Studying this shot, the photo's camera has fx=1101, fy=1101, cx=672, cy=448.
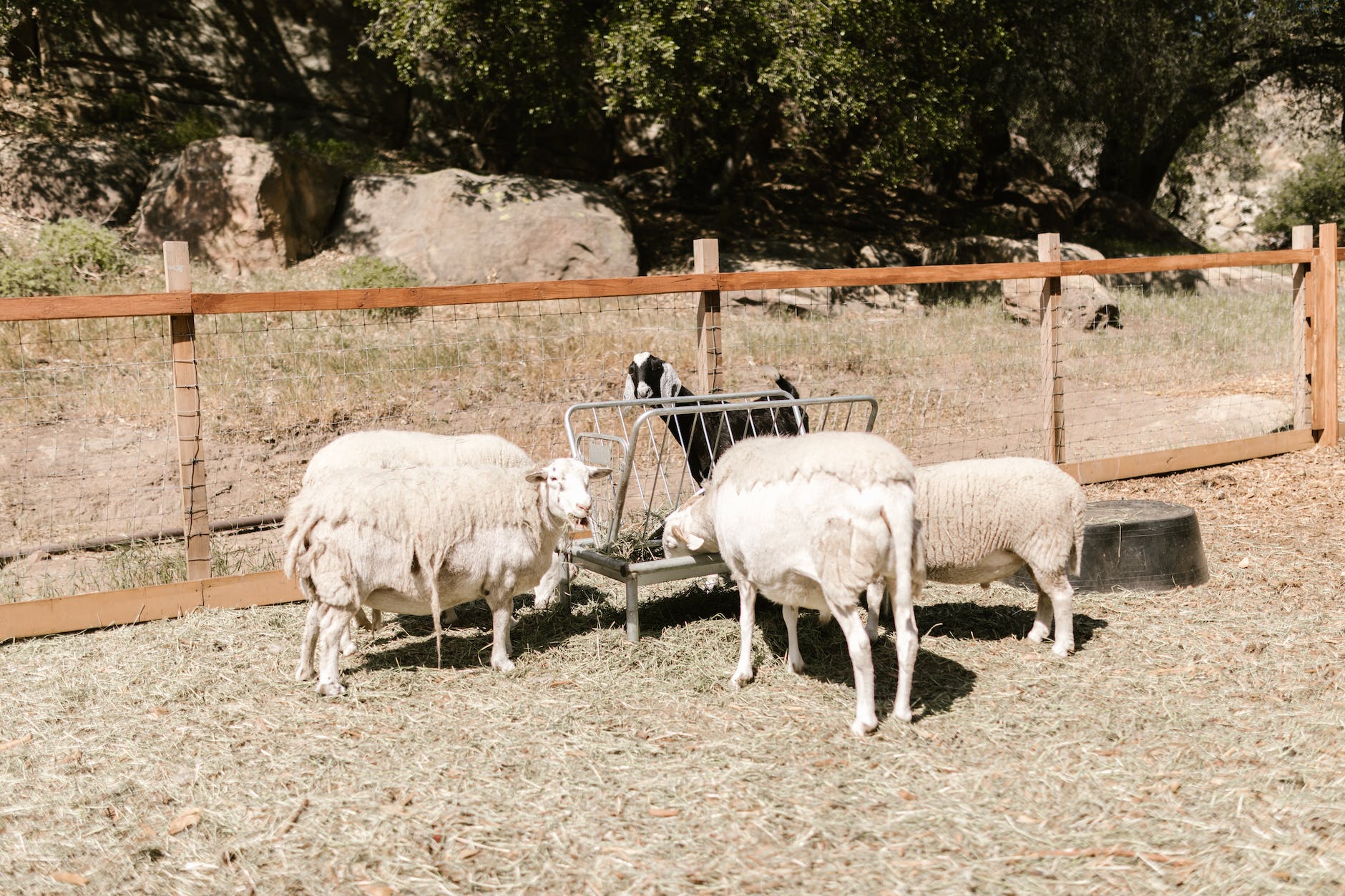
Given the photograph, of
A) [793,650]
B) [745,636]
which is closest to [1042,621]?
[793,650]

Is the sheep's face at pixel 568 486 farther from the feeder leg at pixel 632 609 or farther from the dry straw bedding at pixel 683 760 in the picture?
the dry straw bedding at pixel 683 760

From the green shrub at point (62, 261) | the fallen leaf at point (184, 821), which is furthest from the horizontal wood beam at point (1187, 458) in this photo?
the green shrub at point (62, 261)

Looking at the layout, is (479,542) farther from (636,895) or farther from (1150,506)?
(1150,506)

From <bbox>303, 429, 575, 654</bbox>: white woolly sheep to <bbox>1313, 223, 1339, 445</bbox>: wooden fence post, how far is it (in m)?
7.59

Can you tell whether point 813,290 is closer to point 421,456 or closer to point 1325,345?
point 1325,345

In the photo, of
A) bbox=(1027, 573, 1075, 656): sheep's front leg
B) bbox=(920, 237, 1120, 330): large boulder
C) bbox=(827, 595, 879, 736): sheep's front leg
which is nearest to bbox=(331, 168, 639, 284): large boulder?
bbox=(920, 237, 1120, 330): large boulder

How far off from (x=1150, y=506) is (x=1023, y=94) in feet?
57.8

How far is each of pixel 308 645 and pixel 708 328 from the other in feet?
11.3

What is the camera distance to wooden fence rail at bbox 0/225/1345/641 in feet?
20.2

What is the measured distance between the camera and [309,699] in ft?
16.6

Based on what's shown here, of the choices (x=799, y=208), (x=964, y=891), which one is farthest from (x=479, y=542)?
(x=799, y=208)

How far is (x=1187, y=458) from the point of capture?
929 centimetres

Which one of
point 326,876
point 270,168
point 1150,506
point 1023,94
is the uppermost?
point 1023,94

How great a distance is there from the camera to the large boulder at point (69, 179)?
15.9 metres
